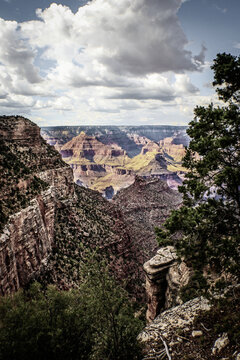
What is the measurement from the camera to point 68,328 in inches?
581

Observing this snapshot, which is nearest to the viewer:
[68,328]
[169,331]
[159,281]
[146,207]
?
[169,331]

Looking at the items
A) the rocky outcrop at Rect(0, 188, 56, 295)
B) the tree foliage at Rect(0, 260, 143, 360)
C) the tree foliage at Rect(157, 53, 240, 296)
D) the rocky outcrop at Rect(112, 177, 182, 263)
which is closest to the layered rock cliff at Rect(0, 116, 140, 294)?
the rocky outcrop at Rect(0, 188, 56, 295)

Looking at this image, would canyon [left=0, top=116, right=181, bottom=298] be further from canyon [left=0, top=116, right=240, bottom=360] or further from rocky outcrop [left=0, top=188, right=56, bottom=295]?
canyon [left=0, top=116, right=240, bottom=360]

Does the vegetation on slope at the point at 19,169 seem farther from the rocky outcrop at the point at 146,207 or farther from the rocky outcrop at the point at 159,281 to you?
the rocky outcrop at the point at 146,207

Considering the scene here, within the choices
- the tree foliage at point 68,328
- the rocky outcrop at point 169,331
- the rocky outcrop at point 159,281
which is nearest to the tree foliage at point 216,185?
the rocky outcrop at point 169,331

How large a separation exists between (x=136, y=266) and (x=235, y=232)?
1714 inches

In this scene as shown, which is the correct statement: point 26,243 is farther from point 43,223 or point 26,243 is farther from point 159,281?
point 159,281

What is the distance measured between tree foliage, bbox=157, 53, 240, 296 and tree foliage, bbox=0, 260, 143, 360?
6.14m

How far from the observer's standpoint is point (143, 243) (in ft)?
241

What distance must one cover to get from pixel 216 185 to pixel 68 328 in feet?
43.5

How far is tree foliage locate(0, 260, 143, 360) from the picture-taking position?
12.3 meters

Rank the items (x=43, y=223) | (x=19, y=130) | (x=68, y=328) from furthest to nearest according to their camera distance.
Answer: (x=19, y=130) → (x=43, y=223) → (x=68, y=328)

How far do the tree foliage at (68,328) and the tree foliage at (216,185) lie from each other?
614 cm

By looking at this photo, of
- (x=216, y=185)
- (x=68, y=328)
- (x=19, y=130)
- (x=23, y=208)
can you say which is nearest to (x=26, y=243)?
(x=23, y=208)
